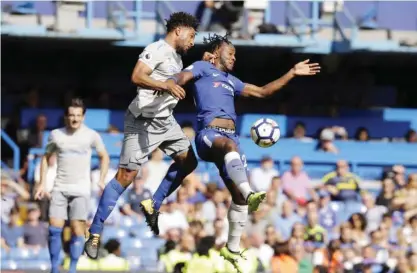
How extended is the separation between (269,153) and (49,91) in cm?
413

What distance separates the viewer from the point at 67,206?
1430 centimetres

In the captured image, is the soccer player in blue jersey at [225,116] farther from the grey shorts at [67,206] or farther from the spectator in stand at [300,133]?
the spectator in stand at [300,133]

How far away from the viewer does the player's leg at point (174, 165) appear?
42.5 feet

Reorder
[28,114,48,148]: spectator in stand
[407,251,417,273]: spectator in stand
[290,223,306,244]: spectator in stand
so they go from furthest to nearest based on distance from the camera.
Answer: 1. [28,114,48,148]: spectator in stand
2. [290,223,306,244]: spectator in stand
3. [407,251,417,273]: spectator in stand

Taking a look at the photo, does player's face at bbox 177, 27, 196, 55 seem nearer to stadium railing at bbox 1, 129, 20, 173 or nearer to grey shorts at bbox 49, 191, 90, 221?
grey shorts at bbox 49, 191, 90, 221

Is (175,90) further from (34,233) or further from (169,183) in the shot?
(34,233)

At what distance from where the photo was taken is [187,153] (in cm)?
1302

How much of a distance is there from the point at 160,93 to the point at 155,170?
20.8ft

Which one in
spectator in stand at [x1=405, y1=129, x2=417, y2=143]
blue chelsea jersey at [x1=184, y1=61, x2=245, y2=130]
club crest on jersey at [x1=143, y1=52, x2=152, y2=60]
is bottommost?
spectator in stand at [x1=405, y1=129, x2=417, y2=143]

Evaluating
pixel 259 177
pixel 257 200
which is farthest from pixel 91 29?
pixel 257 200

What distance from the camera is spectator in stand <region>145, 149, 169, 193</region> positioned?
18.6 meters

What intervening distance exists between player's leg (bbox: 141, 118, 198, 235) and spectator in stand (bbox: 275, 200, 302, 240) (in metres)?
5.04

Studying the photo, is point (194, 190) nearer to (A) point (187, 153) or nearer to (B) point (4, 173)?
(B) point (4, 173)

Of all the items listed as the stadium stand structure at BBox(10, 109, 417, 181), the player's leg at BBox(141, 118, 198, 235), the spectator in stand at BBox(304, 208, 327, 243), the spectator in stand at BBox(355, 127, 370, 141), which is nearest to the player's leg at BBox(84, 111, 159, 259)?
the player's leg at BBox(141, 118, 198, 235)
